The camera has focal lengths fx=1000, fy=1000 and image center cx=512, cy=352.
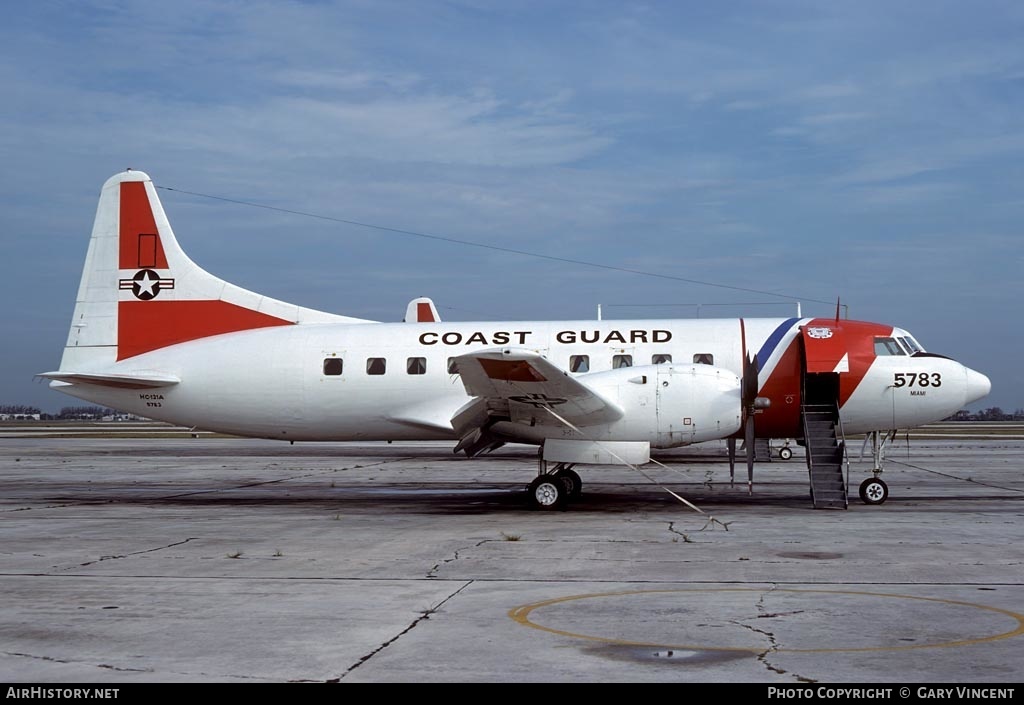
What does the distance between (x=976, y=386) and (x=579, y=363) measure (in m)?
8.02

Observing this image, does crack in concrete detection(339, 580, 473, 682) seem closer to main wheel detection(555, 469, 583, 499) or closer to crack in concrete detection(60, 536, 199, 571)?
crack in concrete detection(60, 536, 199, 571)

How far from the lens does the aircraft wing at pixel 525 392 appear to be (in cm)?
1666

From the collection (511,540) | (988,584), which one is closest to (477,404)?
(511,540)

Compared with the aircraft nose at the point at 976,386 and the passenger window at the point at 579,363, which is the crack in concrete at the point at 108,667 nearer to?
the passenger window at the point at 579,363

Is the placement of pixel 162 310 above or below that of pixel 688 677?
above

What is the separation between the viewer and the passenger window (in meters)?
21.5

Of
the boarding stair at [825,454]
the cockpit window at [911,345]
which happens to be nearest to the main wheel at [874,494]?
the boarding stair at [825,454]

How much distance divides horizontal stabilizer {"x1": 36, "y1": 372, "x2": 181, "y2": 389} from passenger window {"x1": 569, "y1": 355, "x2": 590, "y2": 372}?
8.58 m

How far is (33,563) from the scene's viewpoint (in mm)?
12398

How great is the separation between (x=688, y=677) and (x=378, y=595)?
4.21 metres

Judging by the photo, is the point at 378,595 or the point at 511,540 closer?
the point at 378,595

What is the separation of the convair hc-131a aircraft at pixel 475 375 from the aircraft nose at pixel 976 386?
0.04 meters

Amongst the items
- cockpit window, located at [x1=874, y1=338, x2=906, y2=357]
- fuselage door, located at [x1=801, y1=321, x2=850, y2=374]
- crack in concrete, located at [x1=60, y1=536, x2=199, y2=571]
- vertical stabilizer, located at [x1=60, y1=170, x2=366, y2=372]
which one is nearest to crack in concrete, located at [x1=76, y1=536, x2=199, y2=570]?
crack in concrete, located at [x1=60, y1=536, x2=199, y2=571]
